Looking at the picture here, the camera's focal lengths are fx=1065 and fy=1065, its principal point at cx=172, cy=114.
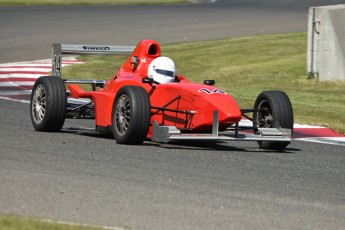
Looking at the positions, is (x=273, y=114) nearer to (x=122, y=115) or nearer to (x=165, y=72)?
(x=165, y=72)

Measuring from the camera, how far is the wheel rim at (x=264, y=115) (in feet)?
43.3

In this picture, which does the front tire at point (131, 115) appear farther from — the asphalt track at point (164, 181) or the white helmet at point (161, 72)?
the white helmet at point (161, 72)

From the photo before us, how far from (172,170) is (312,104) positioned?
27.8 ft

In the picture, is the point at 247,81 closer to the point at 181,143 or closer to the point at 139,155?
the point at 181,143

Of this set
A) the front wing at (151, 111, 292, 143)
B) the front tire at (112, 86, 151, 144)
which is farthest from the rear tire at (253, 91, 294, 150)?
the front tire at (112, 86, 151, 144)

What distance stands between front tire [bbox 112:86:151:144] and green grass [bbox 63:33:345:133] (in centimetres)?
415

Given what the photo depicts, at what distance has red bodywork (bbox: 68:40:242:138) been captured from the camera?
1234 centimetres

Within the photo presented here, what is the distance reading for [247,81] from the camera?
23.3m

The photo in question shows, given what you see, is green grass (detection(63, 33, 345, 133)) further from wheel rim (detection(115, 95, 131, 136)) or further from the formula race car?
wheel rim (detection(115, 95, 131, 136))

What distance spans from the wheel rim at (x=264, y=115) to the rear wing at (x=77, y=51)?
240cm

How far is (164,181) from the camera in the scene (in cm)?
988

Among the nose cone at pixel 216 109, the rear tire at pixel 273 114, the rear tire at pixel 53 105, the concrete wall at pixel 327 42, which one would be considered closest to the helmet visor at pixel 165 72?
the nose cone at pixel 216 109

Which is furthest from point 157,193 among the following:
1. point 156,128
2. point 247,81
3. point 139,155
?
point 247,81

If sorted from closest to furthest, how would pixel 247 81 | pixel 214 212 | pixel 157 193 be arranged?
1. pixel 214 212
2. pixel 157 193
3. pixel 247 81
